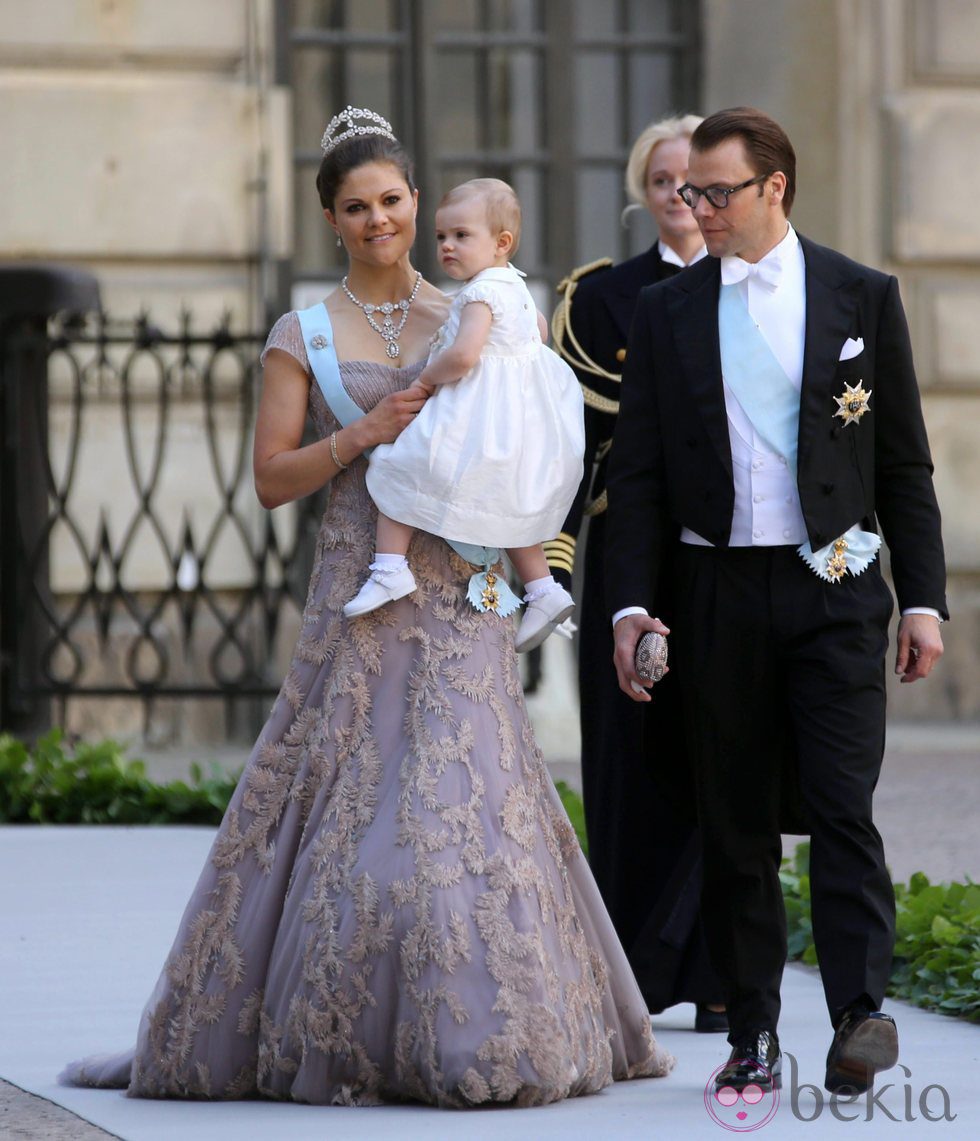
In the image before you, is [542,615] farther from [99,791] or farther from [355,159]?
[99,791]

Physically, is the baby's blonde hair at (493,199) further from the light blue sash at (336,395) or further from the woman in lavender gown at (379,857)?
the light blue sash at (336,395)

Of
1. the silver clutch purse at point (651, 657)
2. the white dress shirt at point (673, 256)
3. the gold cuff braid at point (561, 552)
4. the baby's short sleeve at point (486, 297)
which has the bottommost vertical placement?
the silver clutch purse at point (651, 657)

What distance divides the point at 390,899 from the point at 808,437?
1099 mm

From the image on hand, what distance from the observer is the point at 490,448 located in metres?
4.45

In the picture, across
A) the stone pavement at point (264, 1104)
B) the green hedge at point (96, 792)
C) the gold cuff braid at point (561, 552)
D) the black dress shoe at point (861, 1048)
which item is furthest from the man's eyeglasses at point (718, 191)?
the green hedge at point (96, 792)

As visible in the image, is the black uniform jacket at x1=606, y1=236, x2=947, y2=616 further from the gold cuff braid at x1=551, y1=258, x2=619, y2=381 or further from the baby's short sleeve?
the gold cuff braid at x1=551, y1=258, x2=619, y2=381

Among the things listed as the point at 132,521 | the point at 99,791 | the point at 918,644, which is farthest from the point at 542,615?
the point at 132,521

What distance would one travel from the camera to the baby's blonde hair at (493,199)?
14.8ft

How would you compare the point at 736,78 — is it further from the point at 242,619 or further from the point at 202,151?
the point at 242,619

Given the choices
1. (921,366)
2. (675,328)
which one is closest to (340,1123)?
(675,328)

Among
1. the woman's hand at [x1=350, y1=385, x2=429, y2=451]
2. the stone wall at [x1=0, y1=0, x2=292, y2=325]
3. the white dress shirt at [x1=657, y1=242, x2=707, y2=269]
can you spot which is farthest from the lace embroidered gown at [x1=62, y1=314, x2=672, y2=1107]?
the stone wall at [x1=0, y1=0, x2=292, y2=325]

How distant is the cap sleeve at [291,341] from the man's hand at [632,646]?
81cm

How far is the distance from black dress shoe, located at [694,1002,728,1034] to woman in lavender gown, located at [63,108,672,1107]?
615 millimetres

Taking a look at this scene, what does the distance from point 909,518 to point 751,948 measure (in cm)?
84
